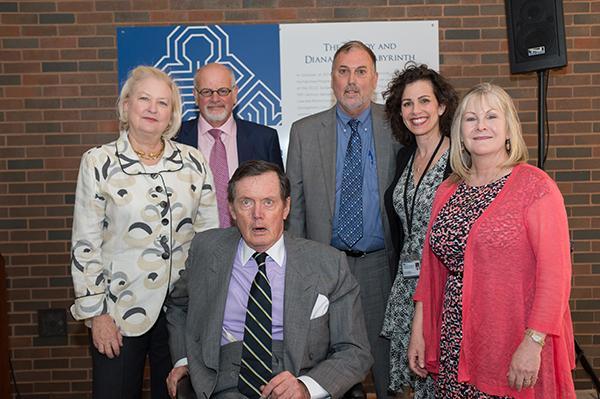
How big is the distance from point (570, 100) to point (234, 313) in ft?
10.4

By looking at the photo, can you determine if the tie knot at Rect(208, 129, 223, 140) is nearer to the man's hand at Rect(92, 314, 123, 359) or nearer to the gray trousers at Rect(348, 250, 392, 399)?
the gray trousers at Rect(348, 250, 392, 399)

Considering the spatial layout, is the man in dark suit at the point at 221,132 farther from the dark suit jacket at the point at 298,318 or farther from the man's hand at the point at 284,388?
the man's hand at the point at 284,388

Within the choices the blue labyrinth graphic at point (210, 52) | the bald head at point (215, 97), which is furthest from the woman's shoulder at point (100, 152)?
the blue labyrinth graphic at point (210, 52)

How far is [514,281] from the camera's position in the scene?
Answer: 222cm

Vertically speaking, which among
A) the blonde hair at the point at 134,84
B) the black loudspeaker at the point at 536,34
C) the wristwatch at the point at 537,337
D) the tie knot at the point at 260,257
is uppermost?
the black loudspeaker at the point at 536,34

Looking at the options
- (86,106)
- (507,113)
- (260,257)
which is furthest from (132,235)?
(86,106)

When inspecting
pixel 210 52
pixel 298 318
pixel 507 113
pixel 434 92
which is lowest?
pixel 298 318

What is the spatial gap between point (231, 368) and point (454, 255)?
0.88 meters

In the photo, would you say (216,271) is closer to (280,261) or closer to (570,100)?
(280,261)

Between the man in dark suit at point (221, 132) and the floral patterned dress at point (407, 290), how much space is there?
821 millimetres

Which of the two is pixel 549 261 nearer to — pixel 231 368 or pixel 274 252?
pixel 274 252

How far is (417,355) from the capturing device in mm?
2602

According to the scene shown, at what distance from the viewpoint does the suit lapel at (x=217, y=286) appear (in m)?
2.31

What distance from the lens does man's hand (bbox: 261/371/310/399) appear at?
7.13 ft
